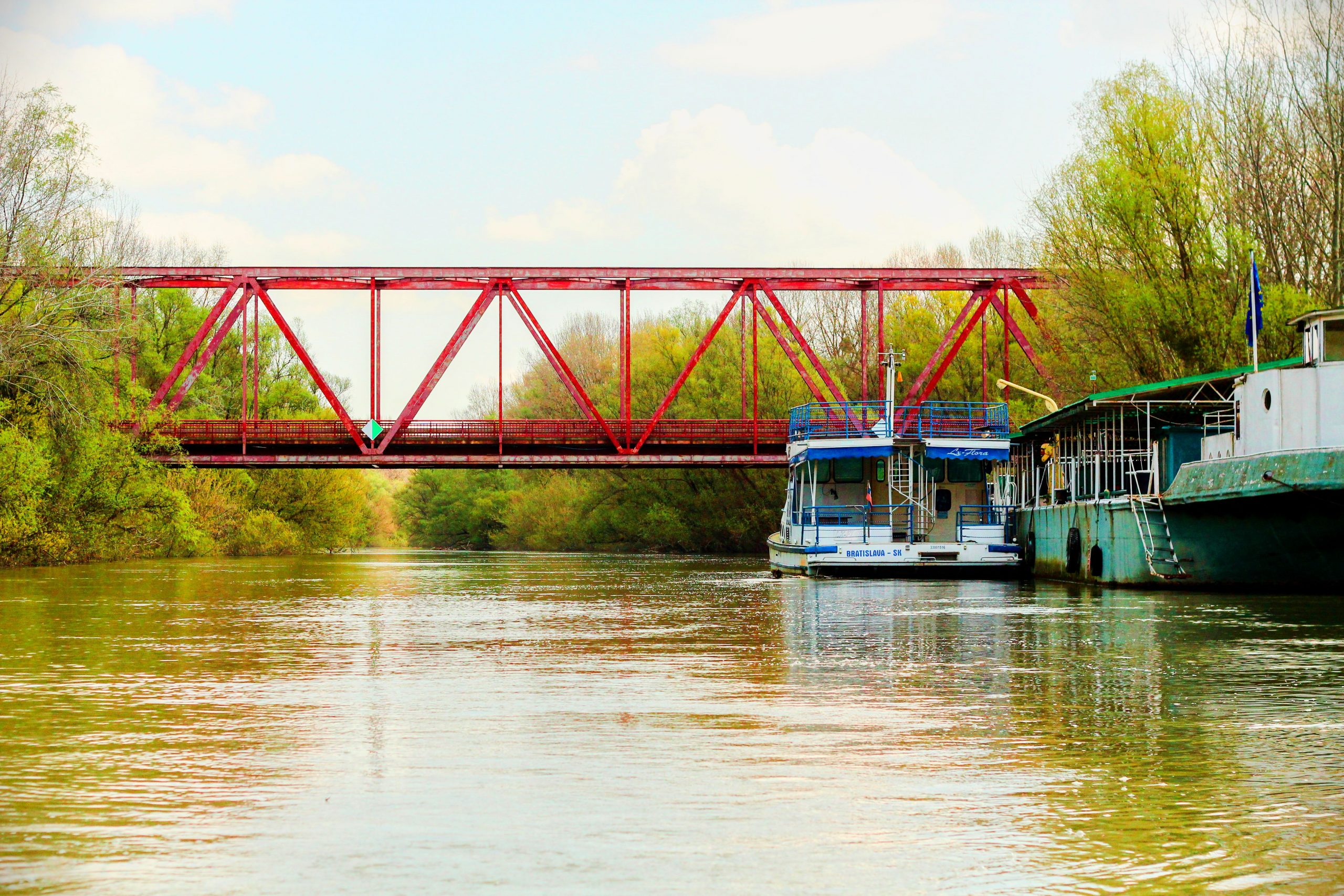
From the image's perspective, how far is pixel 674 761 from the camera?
867 centimetres

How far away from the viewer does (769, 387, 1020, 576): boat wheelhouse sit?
3450cm

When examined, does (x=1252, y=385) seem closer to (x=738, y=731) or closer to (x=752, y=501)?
(x=738, y=731)

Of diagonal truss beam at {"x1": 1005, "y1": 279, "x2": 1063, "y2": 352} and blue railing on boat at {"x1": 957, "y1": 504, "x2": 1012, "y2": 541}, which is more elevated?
diagonal truss beam at {"x1": 1005, "y1": 279, "x2": 1063, "y2": 352}

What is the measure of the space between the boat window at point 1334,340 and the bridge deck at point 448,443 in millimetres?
24812

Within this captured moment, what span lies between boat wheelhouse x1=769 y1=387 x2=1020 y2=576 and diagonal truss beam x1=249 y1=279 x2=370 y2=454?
17667mm

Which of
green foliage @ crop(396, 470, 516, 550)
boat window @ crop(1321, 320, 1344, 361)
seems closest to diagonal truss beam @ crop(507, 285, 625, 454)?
boat window @ crop(1321, 320, 1344, 361)

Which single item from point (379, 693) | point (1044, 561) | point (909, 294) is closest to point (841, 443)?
point (1044, 561)

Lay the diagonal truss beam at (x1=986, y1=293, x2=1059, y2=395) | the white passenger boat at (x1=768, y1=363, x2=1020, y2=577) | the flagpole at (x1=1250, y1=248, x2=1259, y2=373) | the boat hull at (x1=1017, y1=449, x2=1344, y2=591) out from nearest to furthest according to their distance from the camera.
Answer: the boat hull at (x1=1017, y1=449, x2=1344, y2=591) → the flagpole at (x1=1250, y1=248, x2=1259, y2=373) → the white passenger boat at (x1=768, y1=363, x2=1020, y2=577) → the diagonal truss beam at (x1=986, y1=293, x2=1059, y2=395)

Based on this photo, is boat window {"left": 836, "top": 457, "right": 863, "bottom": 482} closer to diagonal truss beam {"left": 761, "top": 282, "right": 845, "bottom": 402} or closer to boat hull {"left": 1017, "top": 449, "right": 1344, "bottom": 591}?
boat hull {"left": 1017, "top": 449, "right": 1344, "bottom": 591}

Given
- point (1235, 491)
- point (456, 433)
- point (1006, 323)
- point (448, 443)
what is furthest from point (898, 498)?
point (448, 443)

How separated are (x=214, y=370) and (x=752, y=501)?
25531mm

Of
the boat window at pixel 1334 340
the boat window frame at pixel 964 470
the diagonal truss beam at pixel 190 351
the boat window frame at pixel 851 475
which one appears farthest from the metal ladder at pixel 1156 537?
the diagonal truss beam at pixel 190 351

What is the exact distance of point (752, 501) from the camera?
233 feet

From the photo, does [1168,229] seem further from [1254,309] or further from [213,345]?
[213,345]
